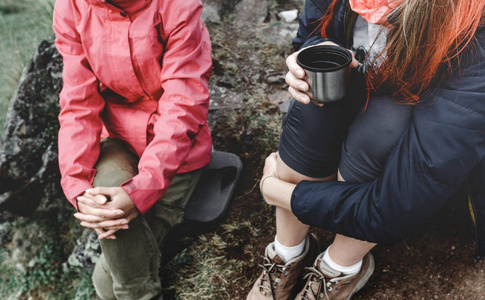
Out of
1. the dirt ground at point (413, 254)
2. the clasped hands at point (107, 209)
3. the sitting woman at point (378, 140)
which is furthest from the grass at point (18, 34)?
the sitting woman at point (378, 140)

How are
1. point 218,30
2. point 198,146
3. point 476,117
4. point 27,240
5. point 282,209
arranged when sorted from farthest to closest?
point 218,30 < point 27,240 < point 198,146 < point 282,209 < point 476,117

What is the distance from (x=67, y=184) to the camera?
6.96 feet

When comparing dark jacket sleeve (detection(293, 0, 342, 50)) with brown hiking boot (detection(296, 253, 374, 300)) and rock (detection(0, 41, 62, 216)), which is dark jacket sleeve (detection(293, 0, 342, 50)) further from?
rock (detection(0, 41, 62, 216))

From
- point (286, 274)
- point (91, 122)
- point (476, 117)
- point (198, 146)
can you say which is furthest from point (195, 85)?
point (476, 117)

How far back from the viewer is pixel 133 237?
2135 millimetres

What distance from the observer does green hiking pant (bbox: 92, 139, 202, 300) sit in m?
2.13

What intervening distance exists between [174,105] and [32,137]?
1.89 metres

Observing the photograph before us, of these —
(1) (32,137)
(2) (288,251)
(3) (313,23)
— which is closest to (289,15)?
(3) (313,23)

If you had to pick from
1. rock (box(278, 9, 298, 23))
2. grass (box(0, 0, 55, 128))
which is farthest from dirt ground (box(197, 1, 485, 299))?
grass (box(0, 0, 55, 128))

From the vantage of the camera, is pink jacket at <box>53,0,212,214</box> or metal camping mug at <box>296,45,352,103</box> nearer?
metal camping mug at <box>296,45,352,103</box>

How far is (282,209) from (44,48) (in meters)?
2.74

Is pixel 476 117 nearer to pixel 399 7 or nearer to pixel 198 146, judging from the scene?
pixel 399 7

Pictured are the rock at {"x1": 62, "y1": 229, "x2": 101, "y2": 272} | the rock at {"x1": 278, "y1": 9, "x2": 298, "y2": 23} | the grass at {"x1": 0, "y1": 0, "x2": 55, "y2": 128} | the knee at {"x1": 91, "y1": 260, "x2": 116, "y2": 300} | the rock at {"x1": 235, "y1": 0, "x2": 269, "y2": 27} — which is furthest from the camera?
the rock at {"x1": 235, "y1": 0, "x2": 269, "y2": 27}

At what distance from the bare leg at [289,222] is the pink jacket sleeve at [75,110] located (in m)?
1.05
